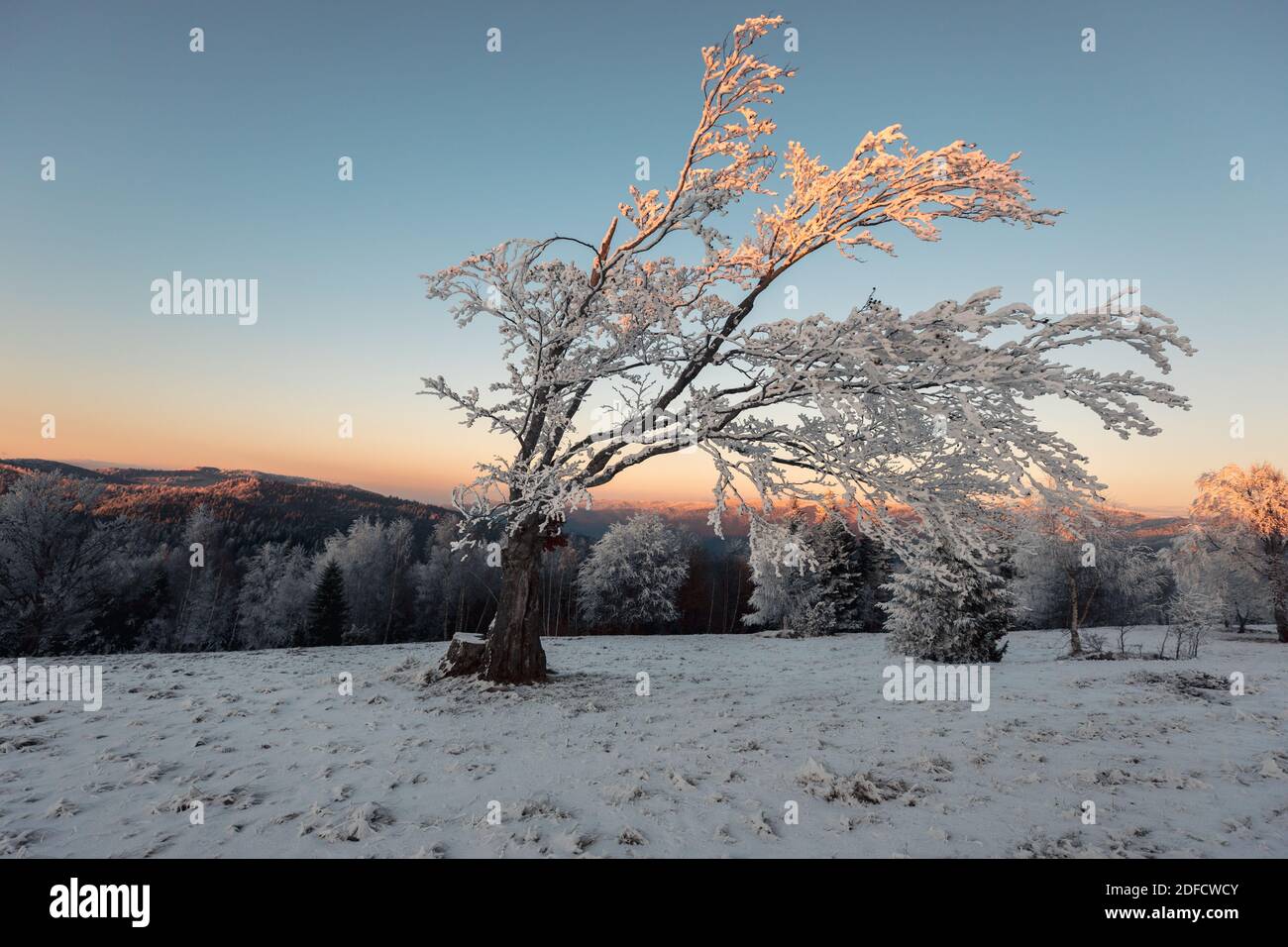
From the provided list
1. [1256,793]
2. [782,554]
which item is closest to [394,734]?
[782,554]

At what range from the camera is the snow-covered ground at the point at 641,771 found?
4.20m

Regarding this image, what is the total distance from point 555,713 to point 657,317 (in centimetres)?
723

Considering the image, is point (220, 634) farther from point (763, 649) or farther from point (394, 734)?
point (394, 734)

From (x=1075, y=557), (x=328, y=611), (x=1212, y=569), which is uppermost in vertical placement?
(x=1075, y=557)

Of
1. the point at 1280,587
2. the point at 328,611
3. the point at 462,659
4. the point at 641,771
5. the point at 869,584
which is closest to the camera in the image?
the point at 641,771

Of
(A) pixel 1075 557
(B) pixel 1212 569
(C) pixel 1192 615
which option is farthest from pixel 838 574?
(A) pixel 1075 557

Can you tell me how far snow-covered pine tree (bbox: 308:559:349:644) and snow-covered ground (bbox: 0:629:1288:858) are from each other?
2875 cm

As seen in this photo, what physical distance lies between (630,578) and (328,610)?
22014 mm

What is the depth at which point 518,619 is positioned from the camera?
11359 millimetres

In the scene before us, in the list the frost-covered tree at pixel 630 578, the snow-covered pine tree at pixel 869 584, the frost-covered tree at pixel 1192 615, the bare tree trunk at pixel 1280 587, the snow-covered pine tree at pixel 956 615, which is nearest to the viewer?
the snow-covered pine tree at pixel 956 615

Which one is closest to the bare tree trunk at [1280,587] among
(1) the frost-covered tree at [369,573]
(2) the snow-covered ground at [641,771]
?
(2) the snow-covered ground at [641,771]

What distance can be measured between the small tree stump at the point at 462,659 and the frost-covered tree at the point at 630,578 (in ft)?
99.6

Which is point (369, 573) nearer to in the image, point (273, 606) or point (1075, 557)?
point (273, 606)

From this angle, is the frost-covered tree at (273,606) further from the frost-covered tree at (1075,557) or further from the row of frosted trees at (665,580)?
the frost-covered tree at (1075,557)
